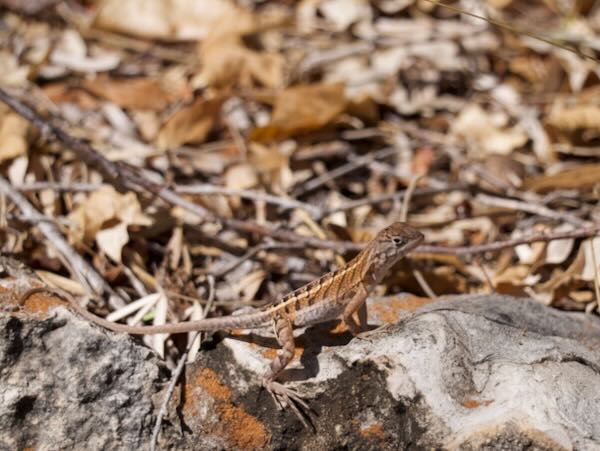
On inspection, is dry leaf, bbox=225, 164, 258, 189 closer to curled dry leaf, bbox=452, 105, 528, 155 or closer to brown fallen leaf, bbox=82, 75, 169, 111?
brown fallen leaf, bbox=82, 75, 169, 111

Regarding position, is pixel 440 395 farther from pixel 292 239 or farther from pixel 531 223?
pixel 531 223

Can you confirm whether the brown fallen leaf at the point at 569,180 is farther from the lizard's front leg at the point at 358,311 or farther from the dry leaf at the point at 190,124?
the dry leaf at the point at 190,124

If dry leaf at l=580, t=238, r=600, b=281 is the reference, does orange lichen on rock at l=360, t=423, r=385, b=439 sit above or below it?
above

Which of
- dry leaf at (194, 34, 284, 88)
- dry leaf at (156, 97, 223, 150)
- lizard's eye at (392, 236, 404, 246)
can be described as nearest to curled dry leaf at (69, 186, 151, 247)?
dry leaf at (156, 97, 223, 150)

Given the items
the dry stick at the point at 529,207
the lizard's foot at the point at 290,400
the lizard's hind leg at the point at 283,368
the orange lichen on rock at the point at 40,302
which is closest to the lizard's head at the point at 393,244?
the lizard's hind leg at the point at 283,368

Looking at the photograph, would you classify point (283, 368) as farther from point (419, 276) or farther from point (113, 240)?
point (113, 240)
